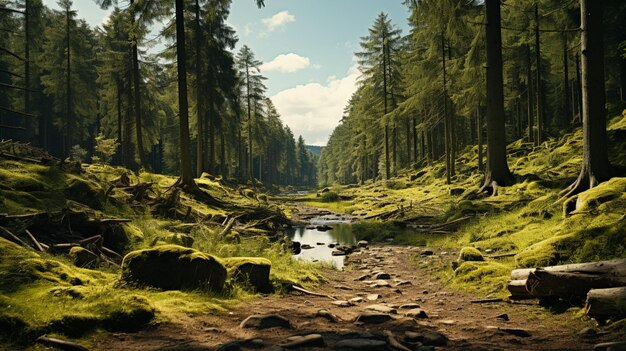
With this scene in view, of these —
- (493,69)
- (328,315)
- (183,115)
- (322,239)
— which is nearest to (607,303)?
(328,315)

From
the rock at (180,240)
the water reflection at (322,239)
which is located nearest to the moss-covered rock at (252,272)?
the rock at (180,240)

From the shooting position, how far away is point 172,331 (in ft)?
15.8

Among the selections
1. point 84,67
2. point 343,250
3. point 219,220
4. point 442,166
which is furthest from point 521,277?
point 84,67

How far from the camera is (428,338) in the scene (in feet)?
15.5

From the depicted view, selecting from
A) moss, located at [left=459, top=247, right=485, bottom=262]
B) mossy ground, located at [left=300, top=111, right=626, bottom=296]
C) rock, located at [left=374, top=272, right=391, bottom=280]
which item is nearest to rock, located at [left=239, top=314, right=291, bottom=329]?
mossy ground, located at [left=300, top=111, right=626, bottom=296]

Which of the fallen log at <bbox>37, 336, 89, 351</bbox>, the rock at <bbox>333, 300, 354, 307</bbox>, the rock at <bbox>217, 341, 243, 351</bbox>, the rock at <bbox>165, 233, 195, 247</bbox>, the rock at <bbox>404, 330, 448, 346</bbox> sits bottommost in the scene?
the rock at <bbox>333, 300, 354, 307</bbox>

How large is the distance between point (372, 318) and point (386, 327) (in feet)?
1.18

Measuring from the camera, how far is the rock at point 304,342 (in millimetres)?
4379

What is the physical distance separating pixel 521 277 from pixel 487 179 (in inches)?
442

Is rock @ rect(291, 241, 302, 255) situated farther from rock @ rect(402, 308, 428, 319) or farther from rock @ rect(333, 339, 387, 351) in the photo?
rock @ rect(333, 339, 387, 351)

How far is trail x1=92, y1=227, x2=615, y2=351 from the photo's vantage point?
437 centimetres

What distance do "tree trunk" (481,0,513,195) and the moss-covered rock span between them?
38.3ft

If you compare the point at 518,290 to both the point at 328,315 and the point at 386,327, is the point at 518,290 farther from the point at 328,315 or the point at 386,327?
the point at 328,315

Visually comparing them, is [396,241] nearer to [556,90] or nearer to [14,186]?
[14,186]
